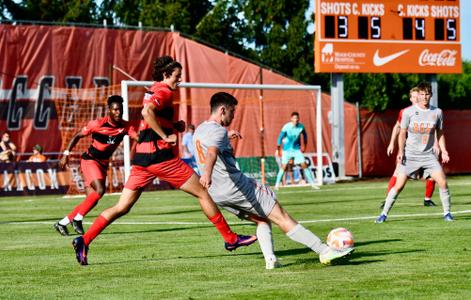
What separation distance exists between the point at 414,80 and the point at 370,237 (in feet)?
126

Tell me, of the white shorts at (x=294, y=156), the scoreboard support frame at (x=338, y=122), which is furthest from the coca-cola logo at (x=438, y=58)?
the white shorts at (x=294, y=156)

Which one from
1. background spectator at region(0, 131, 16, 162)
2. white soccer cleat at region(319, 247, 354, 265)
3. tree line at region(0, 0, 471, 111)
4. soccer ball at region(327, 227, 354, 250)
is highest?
tree line at region(0, 0, 471, 111)

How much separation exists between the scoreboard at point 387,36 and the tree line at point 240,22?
16.4 m

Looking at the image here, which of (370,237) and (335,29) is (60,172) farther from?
(370,237)

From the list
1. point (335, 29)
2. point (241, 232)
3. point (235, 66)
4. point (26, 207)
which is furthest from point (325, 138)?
point (241, 232)

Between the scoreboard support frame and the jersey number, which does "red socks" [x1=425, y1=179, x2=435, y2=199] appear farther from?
the scoreboard support frame

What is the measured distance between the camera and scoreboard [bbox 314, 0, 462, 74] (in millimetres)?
32031

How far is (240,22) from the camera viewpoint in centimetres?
5644

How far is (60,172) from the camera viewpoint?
98.2ft

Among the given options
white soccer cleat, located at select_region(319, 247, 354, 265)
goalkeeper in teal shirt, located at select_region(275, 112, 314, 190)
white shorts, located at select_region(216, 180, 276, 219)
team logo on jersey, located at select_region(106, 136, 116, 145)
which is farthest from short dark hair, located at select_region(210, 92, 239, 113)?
goalkeeper in teal shirt, located at select_region(275, 112, 314, 190)

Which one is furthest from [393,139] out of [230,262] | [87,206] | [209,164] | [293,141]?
[293,141]

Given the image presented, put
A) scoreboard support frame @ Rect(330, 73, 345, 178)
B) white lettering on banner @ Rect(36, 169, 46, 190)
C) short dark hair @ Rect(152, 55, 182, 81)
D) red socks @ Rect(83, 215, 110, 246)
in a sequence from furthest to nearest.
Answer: scoreboard support frame @ Rect(330, 73, 345, 178), white lettering on banner @ Rect(36, 169, 46, 190), short dark hair @ Rect(152, 55, 182, 81), red socks @ Rect(83, 215, 110, 246)

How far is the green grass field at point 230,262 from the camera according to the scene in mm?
8234

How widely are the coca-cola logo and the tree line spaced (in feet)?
52.4
